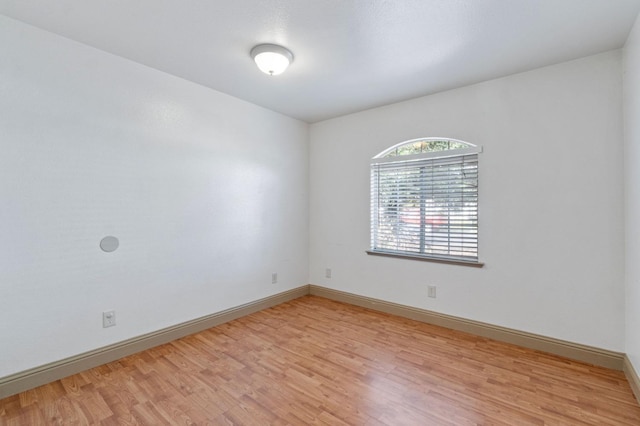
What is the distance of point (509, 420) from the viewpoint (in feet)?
5.69

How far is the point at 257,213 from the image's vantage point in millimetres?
3695

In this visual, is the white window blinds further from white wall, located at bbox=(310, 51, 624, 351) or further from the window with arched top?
white wall, located at bbox=(310, 51, 624, 351)

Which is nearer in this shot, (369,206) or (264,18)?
(264,18)

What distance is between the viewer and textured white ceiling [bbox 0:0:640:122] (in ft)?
6.09

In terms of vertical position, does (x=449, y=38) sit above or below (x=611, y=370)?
above

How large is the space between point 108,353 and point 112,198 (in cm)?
129

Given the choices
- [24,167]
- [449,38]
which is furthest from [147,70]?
[449,38]

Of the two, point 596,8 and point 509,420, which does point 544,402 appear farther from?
point 596,8

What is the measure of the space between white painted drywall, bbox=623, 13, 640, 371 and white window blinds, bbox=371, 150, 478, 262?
1.08m

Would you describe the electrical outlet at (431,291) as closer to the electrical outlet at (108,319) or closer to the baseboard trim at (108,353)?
the baseboard trim at (108,353)

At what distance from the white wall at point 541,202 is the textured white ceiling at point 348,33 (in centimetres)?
27

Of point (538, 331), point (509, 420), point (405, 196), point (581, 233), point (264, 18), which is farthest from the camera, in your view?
point (405, 196)

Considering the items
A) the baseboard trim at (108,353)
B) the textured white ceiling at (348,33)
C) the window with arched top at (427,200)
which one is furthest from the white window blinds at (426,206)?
the baseboard trim at (108,353)

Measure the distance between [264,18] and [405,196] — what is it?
238cm
